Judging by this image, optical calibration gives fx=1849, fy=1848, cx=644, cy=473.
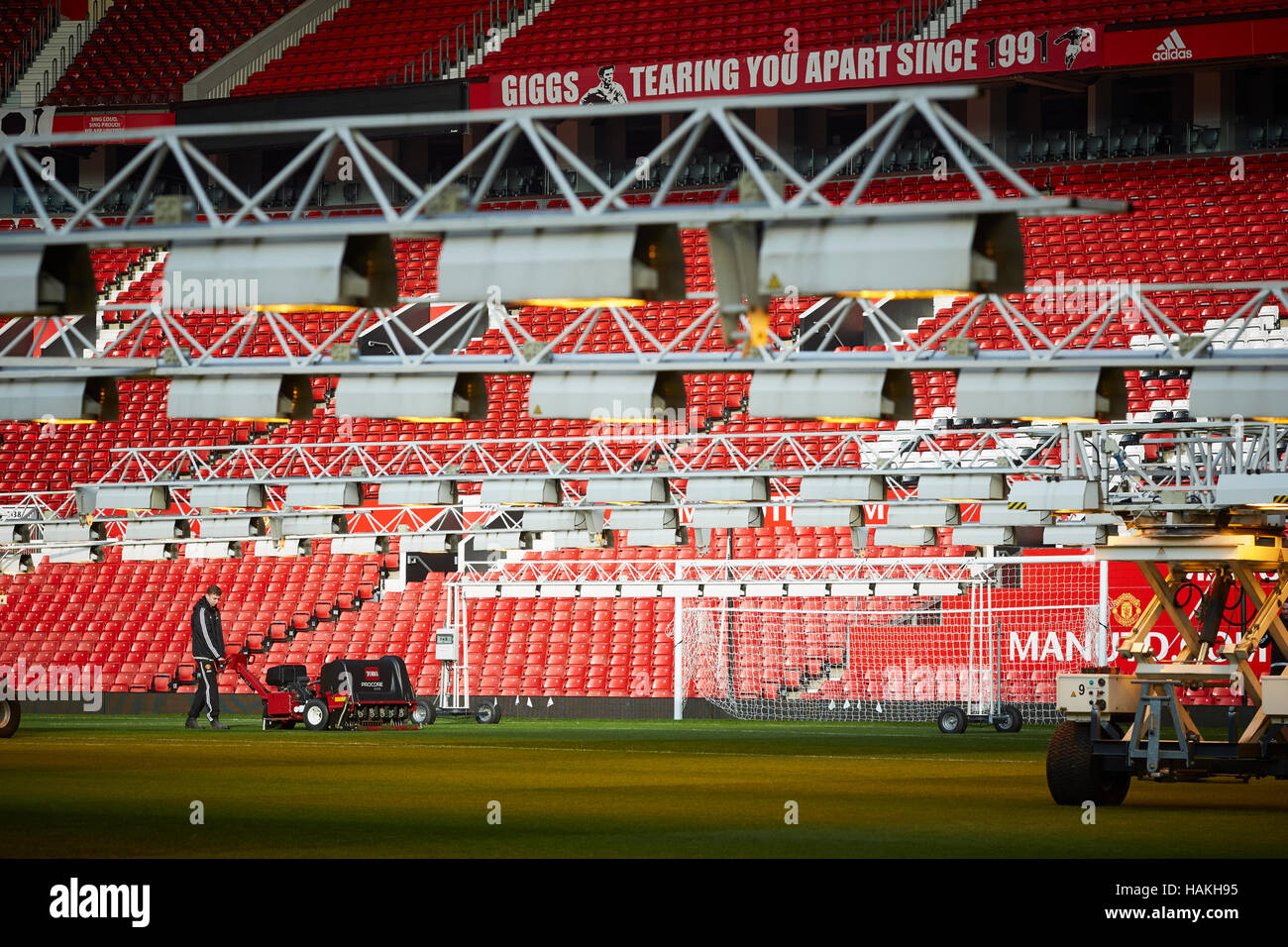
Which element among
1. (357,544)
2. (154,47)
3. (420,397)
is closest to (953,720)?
(357,544)

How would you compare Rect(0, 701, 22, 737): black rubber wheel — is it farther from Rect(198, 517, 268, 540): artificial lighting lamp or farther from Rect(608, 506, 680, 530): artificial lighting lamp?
Rect(608, 506, 680, 530): artificial lighting lamp

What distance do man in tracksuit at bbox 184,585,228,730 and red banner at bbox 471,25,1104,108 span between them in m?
17.8

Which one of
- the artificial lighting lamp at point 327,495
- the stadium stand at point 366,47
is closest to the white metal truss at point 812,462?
the artificial lighting lamp at point 327,495

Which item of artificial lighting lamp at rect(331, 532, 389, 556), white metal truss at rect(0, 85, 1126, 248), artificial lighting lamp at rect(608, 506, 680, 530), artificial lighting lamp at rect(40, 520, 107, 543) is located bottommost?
artificial lighting lamp at rect(331, 532, 389, 556)

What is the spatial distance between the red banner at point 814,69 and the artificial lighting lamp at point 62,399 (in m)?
26.3

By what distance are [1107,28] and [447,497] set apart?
19.9 meters

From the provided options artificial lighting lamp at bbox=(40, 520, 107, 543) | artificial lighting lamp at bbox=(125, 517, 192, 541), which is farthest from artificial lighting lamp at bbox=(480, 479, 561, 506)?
artificial lighting lamp at bbox=(40, 520, 107, 543)

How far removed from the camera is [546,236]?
40.2 feet

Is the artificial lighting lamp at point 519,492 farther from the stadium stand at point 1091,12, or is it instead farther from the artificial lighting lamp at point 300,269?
the stadium stand at point 1091,12

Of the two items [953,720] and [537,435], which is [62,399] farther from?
[537,435]

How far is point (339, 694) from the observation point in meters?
32.3

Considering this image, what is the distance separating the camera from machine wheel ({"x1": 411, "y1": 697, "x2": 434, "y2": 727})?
1341 inches
